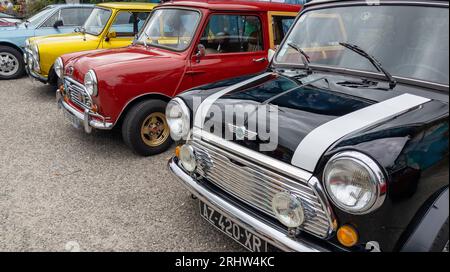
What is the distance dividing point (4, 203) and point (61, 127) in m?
2.16

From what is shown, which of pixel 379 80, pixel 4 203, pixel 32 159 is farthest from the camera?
pixel 32 159

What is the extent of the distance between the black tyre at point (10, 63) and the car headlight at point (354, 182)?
8377mm

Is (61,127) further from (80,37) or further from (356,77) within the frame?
(356,77)

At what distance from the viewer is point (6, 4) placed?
2120 cm

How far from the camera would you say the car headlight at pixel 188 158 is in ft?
8.71

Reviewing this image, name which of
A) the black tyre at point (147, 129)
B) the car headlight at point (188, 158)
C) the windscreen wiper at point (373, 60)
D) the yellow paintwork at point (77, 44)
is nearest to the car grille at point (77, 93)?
the black tyre at point (147, 129)

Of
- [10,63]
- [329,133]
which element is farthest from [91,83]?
[10,63]

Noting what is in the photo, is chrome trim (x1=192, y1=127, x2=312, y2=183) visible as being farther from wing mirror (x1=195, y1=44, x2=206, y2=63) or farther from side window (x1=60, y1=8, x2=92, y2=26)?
side window (x1=60, y1=8, x2=92, y2=26)

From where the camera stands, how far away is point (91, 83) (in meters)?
3.94

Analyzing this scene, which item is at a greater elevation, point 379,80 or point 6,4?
point 6,4

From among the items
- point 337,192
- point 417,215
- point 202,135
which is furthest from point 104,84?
point 417,215

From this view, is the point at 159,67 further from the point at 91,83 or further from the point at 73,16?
the point at 73,16

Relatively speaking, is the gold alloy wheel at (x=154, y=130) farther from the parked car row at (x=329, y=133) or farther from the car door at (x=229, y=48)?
the car door at (x=229, y=48)

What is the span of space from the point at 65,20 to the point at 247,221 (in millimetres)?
7763
